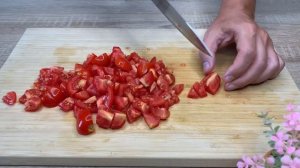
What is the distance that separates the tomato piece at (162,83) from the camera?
1.08m

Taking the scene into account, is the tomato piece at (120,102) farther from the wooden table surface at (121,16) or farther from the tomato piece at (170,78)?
the wooden table surface at (121,16)

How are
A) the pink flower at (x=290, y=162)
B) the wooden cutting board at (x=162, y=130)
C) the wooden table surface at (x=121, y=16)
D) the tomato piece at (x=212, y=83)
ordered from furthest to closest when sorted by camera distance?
the wooden table surface at (x=121, y=16), the tomato piece at (x=212, y=83), the wooden cutting board at (x=162, y=130), the pink flower at (x=290, y=162)

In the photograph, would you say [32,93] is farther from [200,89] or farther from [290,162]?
[290,162]

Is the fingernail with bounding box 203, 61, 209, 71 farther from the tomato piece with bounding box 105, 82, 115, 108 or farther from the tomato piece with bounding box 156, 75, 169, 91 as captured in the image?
the tomato piece with bounding box 105, 82, 115, 108

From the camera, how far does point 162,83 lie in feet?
3.55

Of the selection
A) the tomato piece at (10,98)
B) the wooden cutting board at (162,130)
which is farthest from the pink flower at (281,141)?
the tomato piece at (10,98)

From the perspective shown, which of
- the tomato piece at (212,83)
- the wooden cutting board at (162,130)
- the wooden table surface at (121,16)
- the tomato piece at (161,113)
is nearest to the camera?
the wooden cutting board at (162,130)

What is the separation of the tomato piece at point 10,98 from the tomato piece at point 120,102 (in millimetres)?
286

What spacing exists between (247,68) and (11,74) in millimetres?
707

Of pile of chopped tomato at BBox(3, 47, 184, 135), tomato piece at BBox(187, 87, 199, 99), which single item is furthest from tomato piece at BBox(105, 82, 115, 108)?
tomato piece at BBox(187, 87, 199, 99)

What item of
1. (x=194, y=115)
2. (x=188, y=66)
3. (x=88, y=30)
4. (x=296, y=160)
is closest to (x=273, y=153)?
(x=296, y=160)

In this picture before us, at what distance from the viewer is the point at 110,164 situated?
0.89 m

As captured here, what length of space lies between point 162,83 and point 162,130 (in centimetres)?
17

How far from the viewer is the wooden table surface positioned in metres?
1.46
